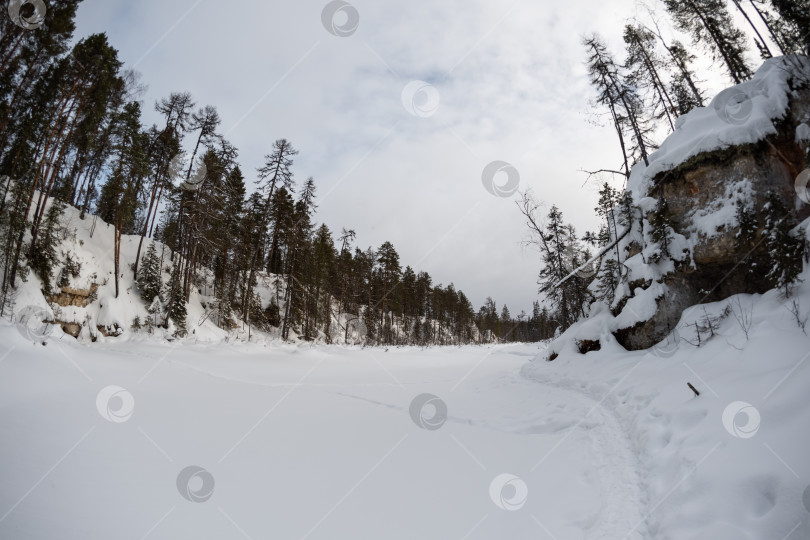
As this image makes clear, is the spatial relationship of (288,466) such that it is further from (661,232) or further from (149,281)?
(149,281)

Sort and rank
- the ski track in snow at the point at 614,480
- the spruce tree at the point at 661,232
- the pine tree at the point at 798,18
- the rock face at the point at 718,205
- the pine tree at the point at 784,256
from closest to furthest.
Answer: the ski track in snow at the point at 614,480 → the pine tree at the point at 784,256 → the pine tree at the point at 798,18 → the rock face at the point at 718,205 → the spruce tree at the point at 661,232

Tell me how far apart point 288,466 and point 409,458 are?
1.48m

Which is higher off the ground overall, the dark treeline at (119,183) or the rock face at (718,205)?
the dark treeline at (119,183)

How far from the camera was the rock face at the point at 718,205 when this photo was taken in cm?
827

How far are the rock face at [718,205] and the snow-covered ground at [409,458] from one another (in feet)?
7.29

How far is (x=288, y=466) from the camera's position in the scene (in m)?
3.59

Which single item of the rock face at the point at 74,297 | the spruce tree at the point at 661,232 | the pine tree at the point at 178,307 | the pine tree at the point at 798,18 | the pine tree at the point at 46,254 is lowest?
the spruce tree at the point at 661,232

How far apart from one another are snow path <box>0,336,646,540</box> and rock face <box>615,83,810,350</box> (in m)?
5.54

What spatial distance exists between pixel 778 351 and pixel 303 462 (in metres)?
7.07

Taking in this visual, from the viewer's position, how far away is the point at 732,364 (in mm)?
5570

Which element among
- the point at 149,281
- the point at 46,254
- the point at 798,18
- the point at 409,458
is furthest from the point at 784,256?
the point at 149,281

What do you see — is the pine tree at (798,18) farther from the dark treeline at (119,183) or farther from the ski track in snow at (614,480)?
the dark treeline at (119,183)

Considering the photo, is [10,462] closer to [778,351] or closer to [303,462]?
[303,462]

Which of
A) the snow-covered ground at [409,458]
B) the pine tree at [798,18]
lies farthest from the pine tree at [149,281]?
the pine tree at [798,18]
